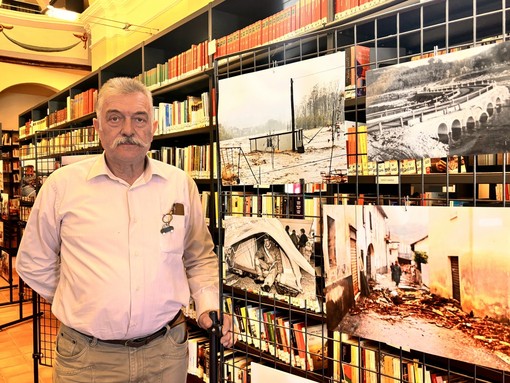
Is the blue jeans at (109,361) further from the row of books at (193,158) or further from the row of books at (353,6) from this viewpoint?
the row of books at (353,6)

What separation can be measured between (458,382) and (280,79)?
142 cm

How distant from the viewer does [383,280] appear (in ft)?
3.14

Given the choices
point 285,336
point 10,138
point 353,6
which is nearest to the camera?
point 353,6

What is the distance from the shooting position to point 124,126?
151 centimetres

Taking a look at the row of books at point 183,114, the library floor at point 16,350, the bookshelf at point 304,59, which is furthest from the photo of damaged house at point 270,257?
the library floor at point 16,350

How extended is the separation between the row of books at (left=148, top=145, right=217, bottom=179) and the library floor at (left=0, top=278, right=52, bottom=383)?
200 cm

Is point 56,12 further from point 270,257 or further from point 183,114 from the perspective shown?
point 270,257

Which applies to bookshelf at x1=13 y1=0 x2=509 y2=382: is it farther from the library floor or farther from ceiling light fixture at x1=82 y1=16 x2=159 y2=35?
the library floor

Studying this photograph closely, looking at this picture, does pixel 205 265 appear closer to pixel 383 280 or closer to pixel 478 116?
pixel 383 280

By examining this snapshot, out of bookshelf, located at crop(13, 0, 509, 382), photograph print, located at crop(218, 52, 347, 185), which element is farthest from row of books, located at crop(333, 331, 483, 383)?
photograph print, located at crop(218, 52, 347, 185)

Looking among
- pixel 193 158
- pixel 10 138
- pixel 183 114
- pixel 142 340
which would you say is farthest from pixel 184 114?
pixel 10 138

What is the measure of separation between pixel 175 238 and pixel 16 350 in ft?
11.2

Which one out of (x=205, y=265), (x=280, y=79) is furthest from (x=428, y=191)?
(x=280, y=79)

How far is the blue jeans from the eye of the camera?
1479 mm
